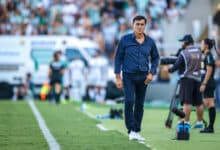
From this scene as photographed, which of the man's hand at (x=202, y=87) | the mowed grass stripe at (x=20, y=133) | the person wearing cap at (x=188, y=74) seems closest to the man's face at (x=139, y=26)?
the person wearing cap at (x=188, y=74)

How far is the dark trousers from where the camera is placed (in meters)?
15.2

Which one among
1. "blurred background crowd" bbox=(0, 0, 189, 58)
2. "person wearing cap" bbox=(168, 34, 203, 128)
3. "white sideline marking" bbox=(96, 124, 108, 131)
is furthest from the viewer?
"blurred background crowd" bbox=(0, 0, 189, 58)

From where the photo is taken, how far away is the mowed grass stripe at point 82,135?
13.9m

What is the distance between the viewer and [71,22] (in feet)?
124

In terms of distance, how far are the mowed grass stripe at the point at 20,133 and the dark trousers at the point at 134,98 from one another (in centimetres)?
153

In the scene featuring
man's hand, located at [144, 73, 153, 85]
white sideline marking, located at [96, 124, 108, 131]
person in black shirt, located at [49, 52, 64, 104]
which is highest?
man's hand, located at [144, 73, 153, 85]

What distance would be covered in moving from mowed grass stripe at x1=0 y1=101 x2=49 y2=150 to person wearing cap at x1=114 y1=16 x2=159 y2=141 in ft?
5.31

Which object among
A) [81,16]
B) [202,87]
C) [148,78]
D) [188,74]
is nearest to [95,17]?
[81,16]

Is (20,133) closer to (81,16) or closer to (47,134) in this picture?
(47,134)

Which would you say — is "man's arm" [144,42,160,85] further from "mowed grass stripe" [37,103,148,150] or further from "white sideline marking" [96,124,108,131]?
"white sideline marking" [96,124,108,131]

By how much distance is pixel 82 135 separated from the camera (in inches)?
635

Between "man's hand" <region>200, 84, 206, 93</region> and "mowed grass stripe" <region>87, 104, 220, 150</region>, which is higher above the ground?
"man's hand" <region>200, 84, 206, 93</region>

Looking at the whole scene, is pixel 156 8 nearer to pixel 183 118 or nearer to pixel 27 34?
pixel 27 34

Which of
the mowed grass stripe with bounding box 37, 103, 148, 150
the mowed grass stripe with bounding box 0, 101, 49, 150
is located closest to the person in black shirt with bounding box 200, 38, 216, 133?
the mowed grass stripe with bounding box 37, 103, 148, 150
